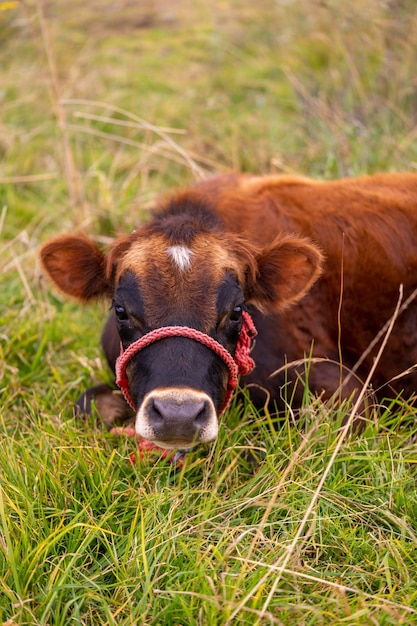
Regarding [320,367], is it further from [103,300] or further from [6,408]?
[6,408]

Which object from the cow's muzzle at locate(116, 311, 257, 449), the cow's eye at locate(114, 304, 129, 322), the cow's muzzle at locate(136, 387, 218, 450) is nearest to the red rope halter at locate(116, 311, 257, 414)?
the cow's muzzle at locate(116, 311, 257, 449)

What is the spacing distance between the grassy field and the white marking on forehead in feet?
2.85

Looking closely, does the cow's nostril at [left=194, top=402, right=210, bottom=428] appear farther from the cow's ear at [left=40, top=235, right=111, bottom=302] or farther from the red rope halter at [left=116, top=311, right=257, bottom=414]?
the cow's ear at [left=40, top=235, right=111, bottom=302]

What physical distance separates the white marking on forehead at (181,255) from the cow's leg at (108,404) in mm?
1139

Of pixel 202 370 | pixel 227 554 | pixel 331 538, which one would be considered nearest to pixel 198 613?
pixel 227 554

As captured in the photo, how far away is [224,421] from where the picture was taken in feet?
13.4

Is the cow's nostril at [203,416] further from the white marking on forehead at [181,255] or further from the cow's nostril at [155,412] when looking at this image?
the white marking on forehead at [181,255]

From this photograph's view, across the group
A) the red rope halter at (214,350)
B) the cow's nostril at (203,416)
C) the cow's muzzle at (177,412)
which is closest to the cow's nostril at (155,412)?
the cow's muzzle at (177,412)

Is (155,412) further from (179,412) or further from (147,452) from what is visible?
(147,452)

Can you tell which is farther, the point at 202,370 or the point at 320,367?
the point at 320,367

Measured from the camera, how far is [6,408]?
4.51 meters

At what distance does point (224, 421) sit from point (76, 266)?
1128 millimetres

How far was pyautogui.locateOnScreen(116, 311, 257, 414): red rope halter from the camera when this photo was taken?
137 inches

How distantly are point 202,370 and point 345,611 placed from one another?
116cm
